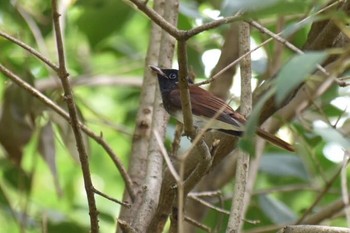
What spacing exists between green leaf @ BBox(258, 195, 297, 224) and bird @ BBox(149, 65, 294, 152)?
29.7 inches

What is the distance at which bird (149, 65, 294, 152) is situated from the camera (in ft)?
7.98

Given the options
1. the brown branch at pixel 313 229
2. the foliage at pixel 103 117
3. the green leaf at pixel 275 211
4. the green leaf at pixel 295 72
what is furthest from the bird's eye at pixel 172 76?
the green leaf at pixel 295 72

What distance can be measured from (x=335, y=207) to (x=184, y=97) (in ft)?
4.45

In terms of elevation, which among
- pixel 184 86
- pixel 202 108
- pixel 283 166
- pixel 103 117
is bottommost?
pixel 184 86

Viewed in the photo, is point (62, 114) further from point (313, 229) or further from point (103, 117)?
point (103, 117)

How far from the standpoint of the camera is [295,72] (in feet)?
4.09

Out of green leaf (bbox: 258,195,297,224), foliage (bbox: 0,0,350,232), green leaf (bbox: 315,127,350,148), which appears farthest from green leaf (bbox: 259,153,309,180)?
green leaf (bbox: 315,127,350,148)

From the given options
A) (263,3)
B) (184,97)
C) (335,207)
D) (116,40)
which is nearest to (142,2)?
(184,97)

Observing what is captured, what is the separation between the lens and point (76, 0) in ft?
10.9

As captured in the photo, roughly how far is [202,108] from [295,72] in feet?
4.34

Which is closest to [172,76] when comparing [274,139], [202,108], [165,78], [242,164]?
[165,78]

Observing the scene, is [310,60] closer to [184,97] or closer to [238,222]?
[184,97]

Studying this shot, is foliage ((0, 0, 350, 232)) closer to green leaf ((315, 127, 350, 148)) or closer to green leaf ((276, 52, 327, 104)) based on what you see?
green leaf ((315, 127, 350, 148))

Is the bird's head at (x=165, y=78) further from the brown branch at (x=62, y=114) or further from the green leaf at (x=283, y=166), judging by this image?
the green leaf at (x=283, y=166)
